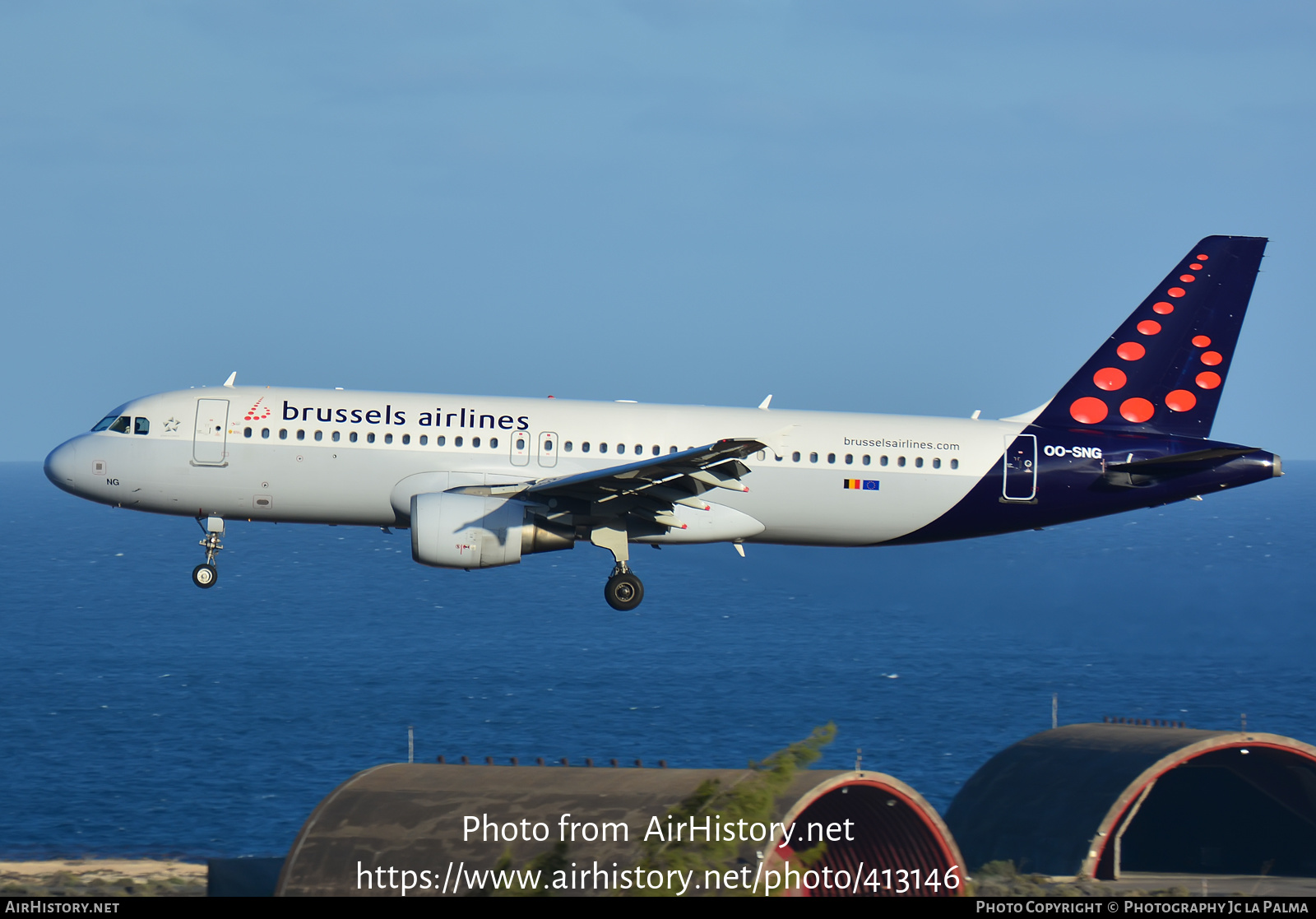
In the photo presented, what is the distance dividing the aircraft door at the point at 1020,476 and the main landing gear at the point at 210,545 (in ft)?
59.2

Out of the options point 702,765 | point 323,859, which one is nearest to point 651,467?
point 323,859

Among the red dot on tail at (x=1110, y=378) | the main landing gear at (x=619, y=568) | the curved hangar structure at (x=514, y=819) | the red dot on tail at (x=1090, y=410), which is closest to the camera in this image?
the curved hangar structure at (x=514, y=819)

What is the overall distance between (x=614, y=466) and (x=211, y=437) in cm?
924

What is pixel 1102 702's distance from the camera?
76562 millimetres

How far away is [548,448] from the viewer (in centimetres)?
3053

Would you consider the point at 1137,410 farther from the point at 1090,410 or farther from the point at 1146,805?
the point at 1146,805

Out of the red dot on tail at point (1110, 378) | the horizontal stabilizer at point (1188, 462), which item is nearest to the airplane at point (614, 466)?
the horizontal stabilizer at point (1188, 462)

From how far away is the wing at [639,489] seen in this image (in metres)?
27.6

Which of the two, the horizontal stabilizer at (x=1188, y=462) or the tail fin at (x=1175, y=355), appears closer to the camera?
the horizontal stabilizer at (x=1188, y=462)

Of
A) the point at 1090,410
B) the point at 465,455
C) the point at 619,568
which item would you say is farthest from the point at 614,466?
the point at 1090,410

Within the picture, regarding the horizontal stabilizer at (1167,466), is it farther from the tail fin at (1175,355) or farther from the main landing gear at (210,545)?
the main landing gear at (210,545)
